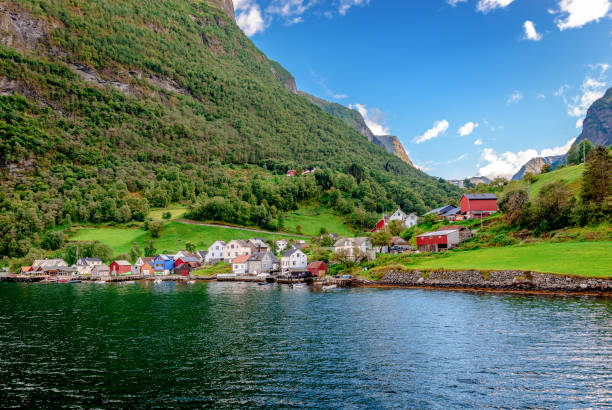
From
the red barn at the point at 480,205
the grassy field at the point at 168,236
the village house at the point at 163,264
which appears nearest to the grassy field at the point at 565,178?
the red barn at the point at 480,205

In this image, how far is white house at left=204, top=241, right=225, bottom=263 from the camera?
5374 inches

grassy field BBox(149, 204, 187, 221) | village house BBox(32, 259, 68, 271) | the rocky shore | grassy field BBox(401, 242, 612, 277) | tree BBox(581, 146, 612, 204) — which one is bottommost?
the rocky shore

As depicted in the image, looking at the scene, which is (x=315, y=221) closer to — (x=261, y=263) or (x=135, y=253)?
(x=261, y=263)

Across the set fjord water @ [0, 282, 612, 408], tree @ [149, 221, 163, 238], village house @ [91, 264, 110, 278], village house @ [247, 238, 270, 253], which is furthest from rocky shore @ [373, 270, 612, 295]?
tree @ [149, 221, 163, 238]

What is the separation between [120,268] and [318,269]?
74.6 m

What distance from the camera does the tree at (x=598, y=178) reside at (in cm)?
7450

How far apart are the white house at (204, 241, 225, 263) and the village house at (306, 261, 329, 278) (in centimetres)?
5002

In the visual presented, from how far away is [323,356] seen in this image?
29.1m

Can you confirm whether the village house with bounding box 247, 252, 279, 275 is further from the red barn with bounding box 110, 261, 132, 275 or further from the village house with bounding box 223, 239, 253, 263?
the red barn with bounding box 110, 261, 132, 275

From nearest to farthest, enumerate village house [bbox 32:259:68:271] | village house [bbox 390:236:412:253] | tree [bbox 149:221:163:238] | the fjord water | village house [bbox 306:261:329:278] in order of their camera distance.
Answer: the fjord water, village house [bbox 306:261:329:278], village house [bbox 390:236:412:253], village house [bbox 32:259:68:271], tree [bbox 149:221:163:238]

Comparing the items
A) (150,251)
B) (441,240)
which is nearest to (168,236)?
(150,251)

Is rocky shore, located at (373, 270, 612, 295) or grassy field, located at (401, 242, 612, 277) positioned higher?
grassy field, located at (401, 242, 612, 277)

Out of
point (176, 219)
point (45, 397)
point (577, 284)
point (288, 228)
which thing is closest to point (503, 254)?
point (577, 284)

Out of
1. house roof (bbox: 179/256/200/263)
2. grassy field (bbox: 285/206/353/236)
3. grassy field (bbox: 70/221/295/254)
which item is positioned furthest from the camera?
grassy field (bbox: 285/206/353/236)
